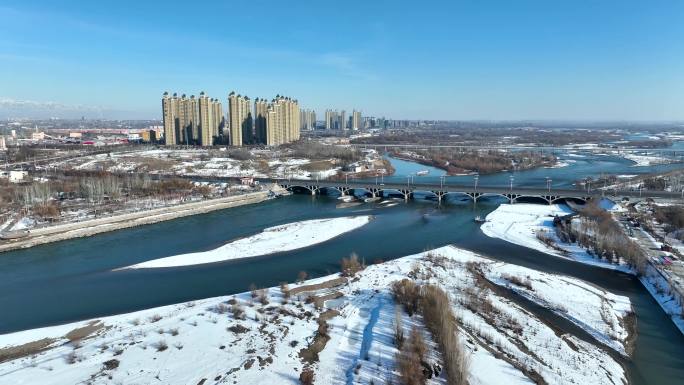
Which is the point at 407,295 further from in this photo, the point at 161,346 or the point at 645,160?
the point at 645,160

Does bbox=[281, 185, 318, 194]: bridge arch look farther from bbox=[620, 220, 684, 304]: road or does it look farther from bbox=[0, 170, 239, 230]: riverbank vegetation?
bbox=[620, 220, 684, 304]: road

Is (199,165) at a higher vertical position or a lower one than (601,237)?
higher

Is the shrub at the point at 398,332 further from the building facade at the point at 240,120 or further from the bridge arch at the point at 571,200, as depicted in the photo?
the building facade at the point at 240,120

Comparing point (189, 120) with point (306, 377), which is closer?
point (306, 377)

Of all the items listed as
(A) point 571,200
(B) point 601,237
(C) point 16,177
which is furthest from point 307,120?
(B) point 601,237

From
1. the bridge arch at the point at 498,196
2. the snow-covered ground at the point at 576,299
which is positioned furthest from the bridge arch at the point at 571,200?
the snow-covered ground at the point at 576,299

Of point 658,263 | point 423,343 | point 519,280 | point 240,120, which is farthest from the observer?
point 240,120

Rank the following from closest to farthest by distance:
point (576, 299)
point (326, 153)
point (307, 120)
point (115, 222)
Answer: point (576, 299)
point (115, 222)
point (326, 153)
point (307, 120)
